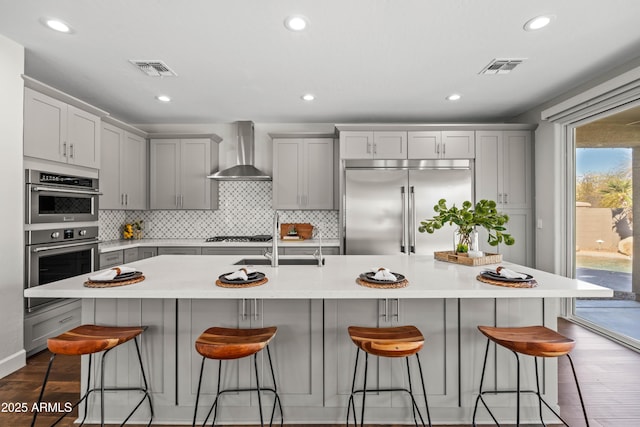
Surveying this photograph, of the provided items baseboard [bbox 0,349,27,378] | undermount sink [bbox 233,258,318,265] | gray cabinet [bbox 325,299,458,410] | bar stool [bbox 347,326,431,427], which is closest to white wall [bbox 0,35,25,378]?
baseboard [bbox 0,349,27,378]

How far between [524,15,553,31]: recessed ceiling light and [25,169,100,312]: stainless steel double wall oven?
399 centimetres

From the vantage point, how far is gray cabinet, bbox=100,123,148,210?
3656 mm

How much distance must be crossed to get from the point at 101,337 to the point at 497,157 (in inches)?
174

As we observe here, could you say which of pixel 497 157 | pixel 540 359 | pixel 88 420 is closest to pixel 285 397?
pixel 88 420

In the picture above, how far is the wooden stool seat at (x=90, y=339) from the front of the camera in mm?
1509

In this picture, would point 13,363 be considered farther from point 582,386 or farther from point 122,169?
point 582,386

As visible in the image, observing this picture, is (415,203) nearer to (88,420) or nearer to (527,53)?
(527,53)

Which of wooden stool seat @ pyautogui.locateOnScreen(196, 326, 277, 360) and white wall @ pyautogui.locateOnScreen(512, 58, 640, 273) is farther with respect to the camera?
white wall @ pyautogui.locateOnScreen(512, 58, 640, 273)

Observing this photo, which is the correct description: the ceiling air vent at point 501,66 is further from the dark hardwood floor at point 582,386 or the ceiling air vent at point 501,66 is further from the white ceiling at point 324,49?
the dark hardwood floor at point 582,386

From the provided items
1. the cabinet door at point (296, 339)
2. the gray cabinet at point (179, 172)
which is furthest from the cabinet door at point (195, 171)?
the cabinet door at point (296, 339)

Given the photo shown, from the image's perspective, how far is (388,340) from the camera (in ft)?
4.99

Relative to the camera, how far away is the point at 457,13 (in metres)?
2.12

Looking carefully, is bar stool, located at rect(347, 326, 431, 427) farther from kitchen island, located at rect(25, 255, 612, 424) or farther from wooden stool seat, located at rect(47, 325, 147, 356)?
wooden stool seat, located at rect(47, 325, 147, 356)

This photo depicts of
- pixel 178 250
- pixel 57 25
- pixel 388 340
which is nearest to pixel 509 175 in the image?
pixel 388 340
